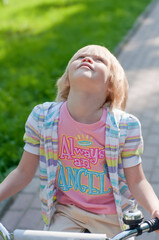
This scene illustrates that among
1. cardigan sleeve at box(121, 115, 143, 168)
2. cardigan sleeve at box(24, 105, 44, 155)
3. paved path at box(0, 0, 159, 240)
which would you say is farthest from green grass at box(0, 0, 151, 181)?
cardigan sleeve at box(121, 115, 143, 168)

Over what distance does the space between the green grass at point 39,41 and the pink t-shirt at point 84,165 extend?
6.71 feet

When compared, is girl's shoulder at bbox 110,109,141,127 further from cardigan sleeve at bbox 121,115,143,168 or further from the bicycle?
the bicycle

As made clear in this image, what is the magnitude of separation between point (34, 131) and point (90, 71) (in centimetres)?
40

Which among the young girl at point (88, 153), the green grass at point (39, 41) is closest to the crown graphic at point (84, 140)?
the young girl at point (88, 153)

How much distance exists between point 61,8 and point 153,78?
559cm

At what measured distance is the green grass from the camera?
5.38 meters

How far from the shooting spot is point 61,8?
38.5ft

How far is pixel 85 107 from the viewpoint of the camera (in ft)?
6.81

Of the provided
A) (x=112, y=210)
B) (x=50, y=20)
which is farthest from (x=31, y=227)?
(x=50, y=20)

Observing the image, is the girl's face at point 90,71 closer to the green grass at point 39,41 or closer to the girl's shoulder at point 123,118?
the girl's shoulder at point 123,118

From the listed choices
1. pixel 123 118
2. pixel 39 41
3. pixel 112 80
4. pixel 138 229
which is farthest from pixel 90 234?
pixel 39 41

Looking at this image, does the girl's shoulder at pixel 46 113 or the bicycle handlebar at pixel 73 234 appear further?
the girl's shoulder at pixel 46 113

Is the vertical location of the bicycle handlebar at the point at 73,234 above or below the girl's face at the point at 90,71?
below

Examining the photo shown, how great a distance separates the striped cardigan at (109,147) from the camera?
2051 millimetres
